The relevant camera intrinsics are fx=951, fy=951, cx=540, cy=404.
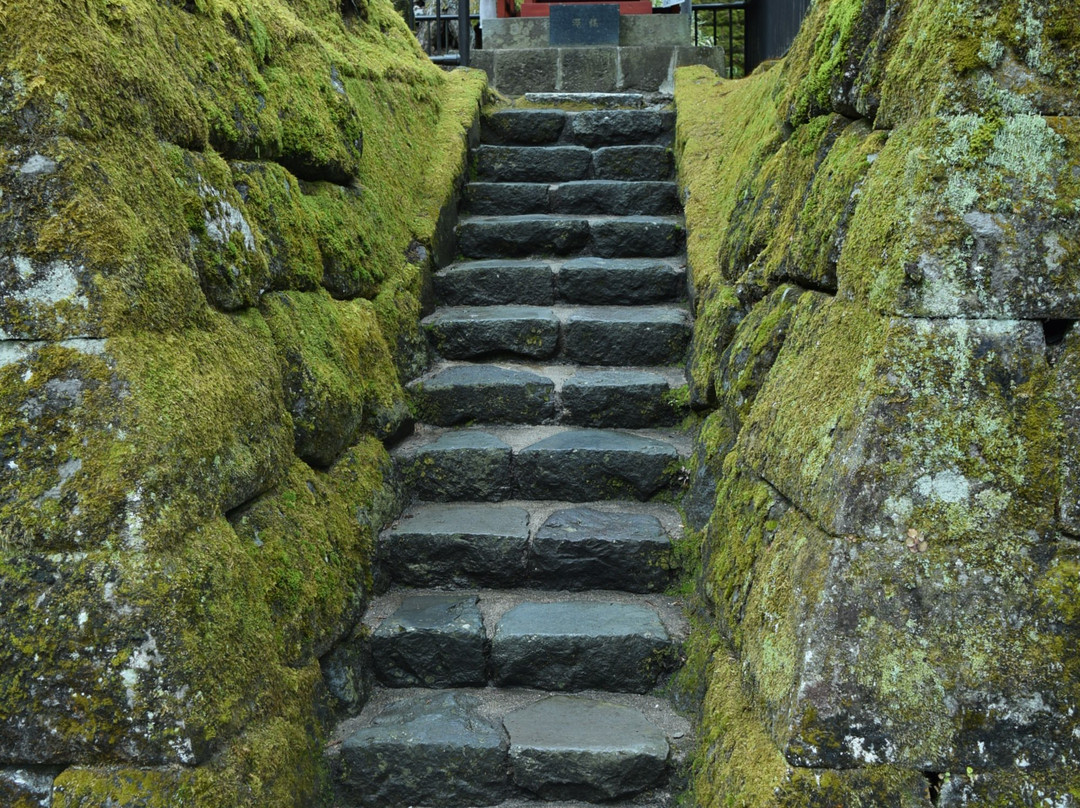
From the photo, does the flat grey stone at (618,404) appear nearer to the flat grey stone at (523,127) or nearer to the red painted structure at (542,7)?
the flat grey stone at (523,127)

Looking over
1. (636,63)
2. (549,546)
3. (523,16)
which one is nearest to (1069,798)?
(549,546)

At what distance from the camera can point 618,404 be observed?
3580mm

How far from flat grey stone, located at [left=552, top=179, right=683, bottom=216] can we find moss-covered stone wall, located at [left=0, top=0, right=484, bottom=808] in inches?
94.1

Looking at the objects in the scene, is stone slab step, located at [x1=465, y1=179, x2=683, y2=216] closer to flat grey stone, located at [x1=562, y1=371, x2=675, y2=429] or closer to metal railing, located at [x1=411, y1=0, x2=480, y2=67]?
flat grey stone, located at [x1=562, y1=371, x2=675, y2=429]

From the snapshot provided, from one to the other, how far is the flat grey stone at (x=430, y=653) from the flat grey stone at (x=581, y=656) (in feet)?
0.20

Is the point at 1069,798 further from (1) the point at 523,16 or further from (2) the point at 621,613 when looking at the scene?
(1) the point at 523,16

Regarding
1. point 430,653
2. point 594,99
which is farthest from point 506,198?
point 430,653

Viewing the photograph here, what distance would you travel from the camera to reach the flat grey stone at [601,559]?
296 cm

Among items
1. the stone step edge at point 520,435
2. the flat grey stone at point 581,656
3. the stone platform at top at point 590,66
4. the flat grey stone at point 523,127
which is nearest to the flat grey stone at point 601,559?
the flat grey stone at point 581,656

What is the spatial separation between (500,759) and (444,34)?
343 inches

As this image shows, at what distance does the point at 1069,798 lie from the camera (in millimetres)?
1609

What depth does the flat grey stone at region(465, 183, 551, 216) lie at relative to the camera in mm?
4891

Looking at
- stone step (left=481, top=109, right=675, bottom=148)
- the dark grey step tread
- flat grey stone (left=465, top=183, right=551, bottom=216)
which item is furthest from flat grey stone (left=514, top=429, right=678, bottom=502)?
stone step (left=481, top=109, right=675, bottom=148)

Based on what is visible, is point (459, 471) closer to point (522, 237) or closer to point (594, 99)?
point (522, 237)
